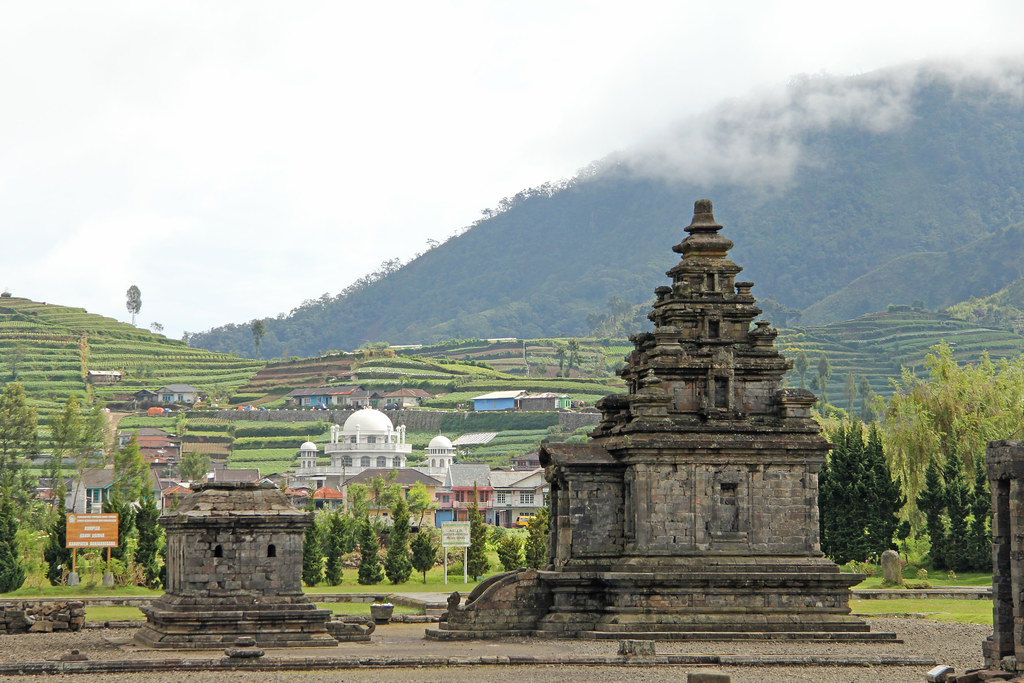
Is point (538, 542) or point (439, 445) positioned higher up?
point (439, 445)

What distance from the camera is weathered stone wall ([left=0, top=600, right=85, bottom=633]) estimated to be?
43.7 metres

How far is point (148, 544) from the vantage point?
6381cm

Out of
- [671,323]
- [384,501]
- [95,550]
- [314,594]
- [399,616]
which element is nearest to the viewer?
[671,323]

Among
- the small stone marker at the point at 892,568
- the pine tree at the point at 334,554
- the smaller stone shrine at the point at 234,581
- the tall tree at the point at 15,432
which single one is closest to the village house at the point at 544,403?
the tall tree at the point at 15,432

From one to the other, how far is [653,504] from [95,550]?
35.6 meters

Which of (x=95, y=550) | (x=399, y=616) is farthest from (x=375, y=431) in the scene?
(x=399, y=616)

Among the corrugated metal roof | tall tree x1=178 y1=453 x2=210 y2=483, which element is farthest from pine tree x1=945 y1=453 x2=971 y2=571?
the corrugated metal roof

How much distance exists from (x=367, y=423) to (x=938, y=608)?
405ft

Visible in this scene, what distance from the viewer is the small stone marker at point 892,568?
60.4 m

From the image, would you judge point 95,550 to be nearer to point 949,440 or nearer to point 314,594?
point 314,594

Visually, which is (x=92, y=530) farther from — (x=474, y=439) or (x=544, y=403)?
(x=544, y=403)

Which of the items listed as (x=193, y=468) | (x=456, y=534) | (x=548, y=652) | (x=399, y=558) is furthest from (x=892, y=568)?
(x=193, y=468)

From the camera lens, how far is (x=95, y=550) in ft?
219

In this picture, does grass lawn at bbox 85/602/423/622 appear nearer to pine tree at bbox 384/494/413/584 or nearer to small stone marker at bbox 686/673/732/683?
pine tree at bbox 384/494/413/584
